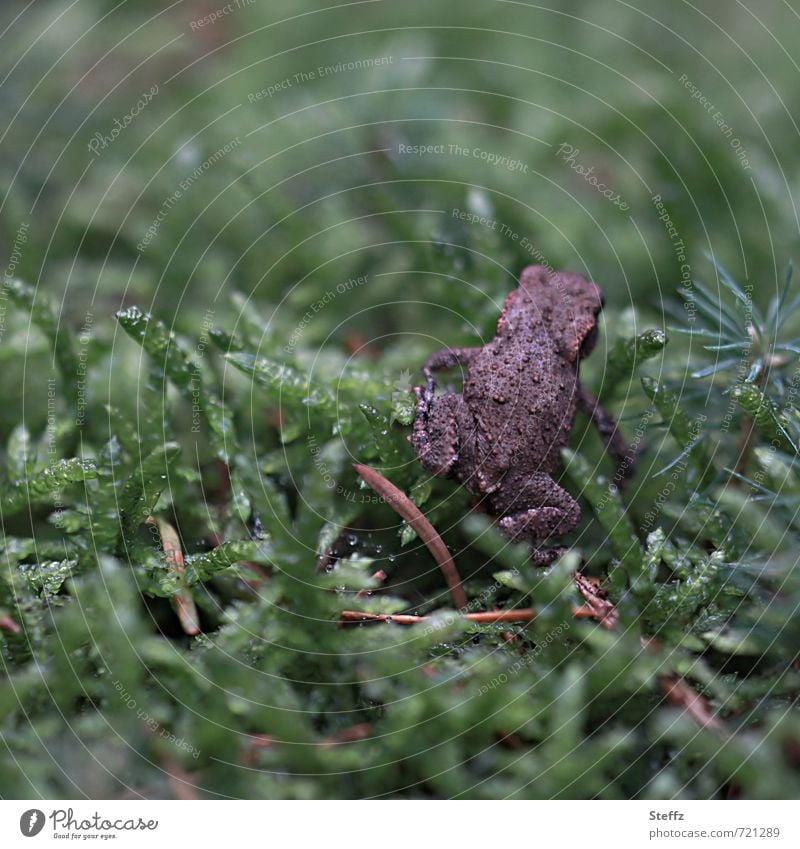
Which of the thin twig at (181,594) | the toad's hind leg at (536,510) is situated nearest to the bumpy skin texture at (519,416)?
the toad's hind leg at (536,510)

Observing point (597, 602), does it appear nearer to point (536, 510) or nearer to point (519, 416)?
point (536, 510)

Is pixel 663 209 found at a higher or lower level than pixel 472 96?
lower

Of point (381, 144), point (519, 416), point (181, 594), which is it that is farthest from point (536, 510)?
point (381, 144)

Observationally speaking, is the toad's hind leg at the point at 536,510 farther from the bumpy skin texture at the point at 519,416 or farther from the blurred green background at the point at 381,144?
the blurred green background at the point at 381,144

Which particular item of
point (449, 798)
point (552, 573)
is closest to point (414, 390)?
point (552, 573)

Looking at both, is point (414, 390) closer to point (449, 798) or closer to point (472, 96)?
point (449, 798)

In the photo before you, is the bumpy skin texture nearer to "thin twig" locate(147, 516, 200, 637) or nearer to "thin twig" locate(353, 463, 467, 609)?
"thin twig" locate(353, 463, 467, 609)
